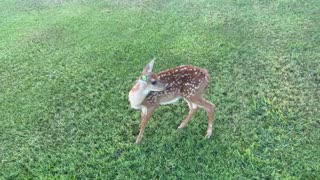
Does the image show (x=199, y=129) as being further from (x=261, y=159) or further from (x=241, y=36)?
(x=241, y=36)

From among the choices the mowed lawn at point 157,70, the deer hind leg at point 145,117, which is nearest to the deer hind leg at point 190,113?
the mowed lawn at point 157,70

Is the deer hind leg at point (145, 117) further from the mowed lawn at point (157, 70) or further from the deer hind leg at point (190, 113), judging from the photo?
the deer hind leg at point (190, 113)

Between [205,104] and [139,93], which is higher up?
[139,93]

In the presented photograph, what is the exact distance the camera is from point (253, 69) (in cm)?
426

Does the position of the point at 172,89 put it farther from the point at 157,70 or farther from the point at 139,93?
the point at 157,70

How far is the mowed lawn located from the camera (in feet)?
10.5

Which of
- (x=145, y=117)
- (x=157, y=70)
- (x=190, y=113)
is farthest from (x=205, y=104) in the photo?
(x=157, y=70)

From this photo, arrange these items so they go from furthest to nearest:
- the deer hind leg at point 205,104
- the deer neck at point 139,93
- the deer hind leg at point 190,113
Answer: the deer hind leg at point 190,113 < the deer hind leg at point 205,104 < the deer neck at point 139,93

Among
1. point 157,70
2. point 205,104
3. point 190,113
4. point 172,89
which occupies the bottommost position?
point 157,70

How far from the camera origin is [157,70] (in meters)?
4.33

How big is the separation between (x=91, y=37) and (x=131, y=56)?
764 mm

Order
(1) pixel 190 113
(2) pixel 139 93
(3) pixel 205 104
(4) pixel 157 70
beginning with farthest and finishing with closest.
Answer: (4) pixel 157 70 → (1) pixel 190 113 → (3) pixel 205 104 → (2) pixel 139 93

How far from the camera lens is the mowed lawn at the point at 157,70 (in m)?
3.21

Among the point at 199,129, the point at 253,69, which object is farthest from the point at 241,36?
the point at 199,129
